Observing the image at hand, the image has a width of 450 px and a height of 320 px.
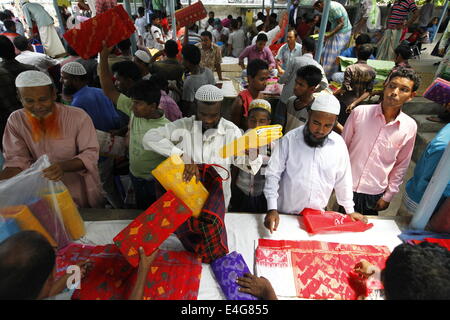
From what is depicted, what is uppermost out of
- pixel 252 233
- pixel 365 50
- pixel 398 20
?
pixel 398 20

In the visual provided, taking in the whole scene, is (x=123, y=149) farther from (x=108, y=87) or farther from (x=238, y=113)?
(x=238, y=113)

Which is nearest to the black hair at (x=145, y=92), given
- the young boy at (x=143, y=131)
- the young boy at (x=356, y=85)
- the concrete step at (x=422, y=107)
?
the young boy at (x=143, y=131)

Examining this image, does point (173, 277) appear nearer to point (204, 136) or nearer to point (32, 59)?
point (204, 136)

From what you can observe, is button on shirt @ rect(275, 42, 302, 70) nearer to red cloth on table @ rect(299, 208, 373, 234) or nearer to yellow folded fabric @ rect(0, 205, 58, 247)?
red cloth on table @ rect(299, 208, 373, 234)

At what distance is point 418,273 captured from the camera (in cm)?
80

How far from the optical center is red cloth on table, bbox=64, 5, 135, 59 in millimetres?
2271

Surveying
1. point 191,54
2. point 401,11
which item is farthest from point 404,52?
point 191,54


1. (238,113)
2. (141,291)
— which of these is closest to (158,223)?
(141,291)

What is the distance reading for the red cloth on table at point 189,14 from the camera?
412 cm

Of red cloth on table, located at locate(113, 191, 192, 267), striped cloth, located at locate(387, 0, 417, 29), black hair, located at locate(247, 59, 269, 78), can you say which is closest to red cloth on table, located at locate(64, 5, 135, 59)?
black hair, located at locate(247, 59, 269, 78)

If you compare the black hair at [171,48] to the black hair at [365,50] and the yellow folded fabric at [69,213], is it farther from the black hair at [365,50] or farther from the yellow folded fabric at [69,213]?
the yellow folded fabric at [69,213]

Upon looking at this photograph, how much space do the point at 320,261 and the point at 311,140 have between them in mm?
699

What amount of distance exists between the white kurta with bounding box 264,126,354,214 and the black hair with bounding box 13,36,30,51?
4605mm

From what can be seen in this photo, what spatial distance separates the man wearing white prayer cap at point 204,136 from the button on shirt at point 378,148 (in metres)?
0.88
